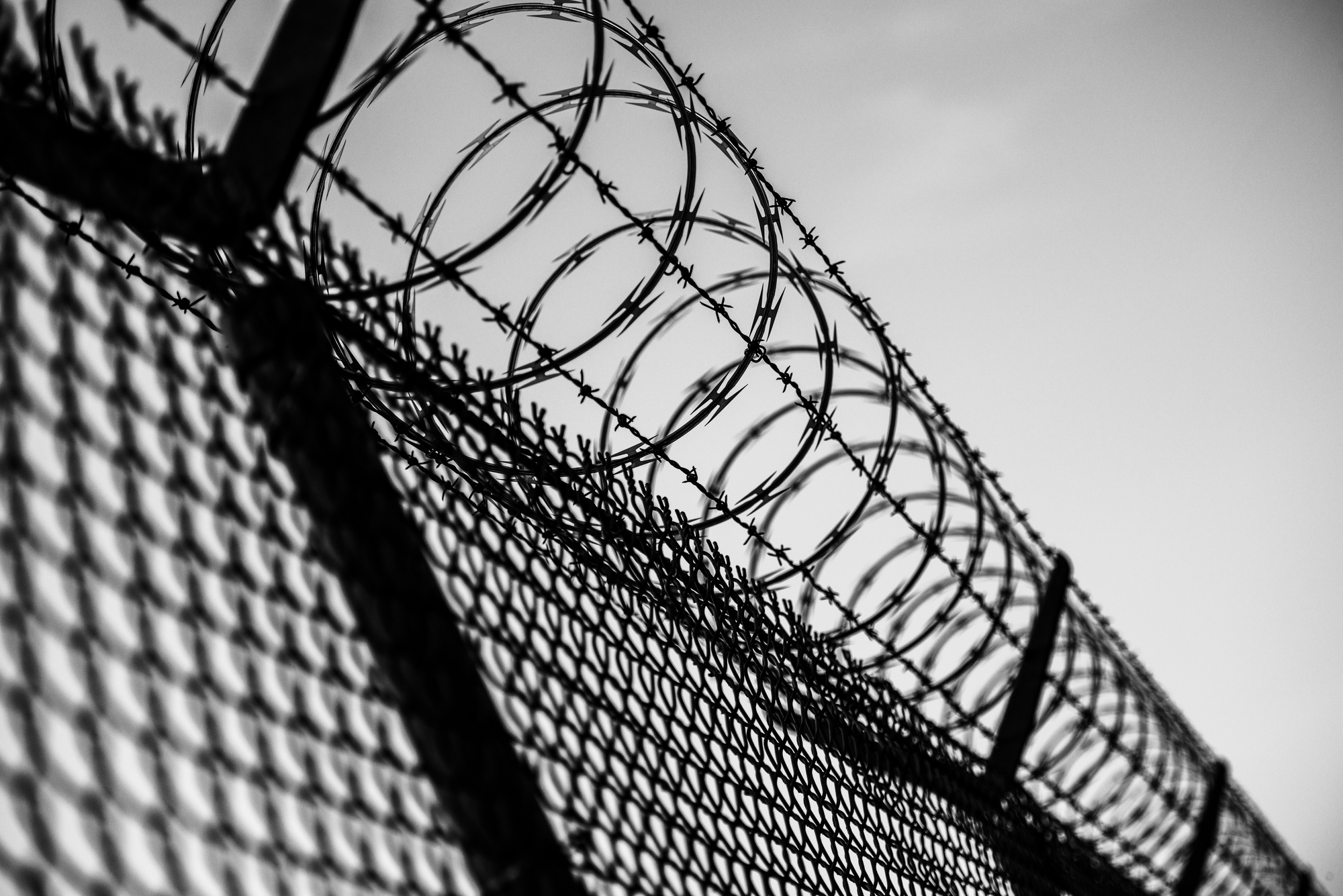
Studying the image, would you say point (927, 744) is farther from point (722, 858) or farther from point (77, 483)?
point (77, 483)

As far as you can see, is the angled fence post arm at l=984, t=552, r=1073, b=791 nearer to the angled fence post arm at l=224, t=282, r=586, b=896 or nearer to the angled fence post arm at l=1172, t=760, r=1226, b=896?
the angled fence post arm at l=1172, t=760, r=1226, b=896

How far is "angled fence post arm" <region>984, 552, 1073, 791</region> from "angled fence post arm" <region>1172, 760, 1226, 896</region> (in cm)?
180

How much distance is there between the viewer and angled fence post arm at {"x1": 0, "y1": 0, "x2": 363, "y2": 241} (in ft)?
3.41

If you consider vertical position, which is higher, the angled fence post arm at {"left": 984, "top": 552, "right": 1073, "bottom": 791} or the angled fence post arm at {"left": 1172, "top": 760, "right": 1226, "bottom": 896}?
the angled fence post arm at {"left": 984, "top": 552, "right": 1073, "bottom": 791}

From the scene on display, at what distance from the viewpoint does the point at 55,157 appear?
41.0 inches

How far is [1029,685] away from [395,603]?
2.73 meters

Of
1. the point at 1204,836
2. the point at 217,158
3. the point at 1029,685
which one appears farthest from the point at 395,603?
the point at 1204,836

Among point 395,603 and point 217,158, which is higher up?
point 217,158

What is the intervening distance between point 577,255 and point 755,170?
0.52 metres

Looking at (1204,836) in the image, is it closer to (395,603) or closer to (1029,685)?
(1029,685)

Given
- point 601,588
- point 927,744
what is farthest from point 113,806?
point 927,744

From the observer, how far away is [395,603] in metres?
1.20

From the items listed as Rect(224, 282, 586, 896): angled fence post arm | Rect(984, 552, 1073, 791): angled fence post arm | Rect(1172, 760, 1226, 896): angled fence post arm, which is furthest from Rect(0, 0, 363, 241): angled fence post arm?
Rect(1172, 760, 1226, 896): angled fence post arm

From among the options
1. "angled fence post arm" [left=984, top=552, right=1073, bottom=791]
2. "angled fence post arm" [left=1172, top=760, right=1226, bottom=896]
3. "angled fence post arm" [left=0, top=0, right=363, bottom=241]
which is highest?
"angled fence post arm" [left=0, top=0, right=363, bottom=241]
